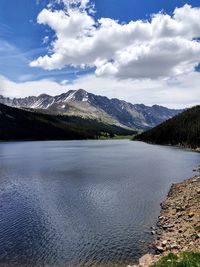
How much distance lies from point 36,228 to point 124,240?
1348 cm

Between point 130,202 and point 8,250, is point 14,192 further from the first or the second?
point 8,250

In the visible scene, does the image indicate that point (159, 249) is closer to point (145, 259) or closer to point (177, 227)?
point (145, 259)

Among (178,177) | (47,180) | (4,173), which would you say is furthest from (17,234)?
(4,173)

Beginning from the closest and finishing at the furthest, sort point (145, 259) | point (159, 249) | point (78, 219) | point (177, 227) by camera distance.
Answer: point (145, 259), point (159, 249), point (177, 227), point (78, 219)

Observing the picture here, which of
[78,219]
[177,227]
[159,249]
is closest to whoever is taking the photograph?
[159,249]

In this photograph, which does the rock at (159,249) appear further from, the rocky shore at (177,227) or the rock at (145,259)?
the rock at (145,259)

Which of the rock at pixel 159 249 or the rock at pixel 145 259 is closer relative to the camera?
the rock at pixel 145 259

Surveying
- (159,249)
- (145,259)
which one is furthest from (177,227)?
(145,259)

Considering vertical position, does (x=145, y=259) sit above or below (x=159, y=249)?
below

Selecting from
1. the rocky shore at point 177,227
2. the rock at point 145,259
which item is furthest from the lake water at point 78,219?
the rocky shore at point 177,227

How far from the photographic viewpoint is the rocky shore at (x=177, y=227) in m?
35.1

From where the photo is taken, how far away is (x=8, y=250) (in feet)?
130

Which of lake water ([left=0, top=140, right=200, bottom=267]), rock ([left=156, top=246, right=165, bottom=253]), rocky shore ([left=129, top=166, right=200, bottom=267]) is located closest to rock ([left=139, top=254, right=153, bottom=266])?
rocky shore ([left=129, top=166, right=200, bottom=267])

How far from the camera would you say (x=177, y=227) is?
44.3m
